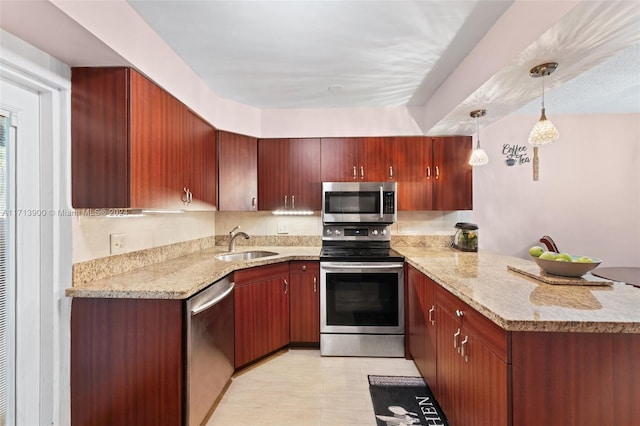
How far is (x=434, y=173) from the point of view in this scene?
2982mm

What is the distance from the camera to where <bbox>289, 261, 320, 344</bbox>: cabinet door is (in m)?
2.65

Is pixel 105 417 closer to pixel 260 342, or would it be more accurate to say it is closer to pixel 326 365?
pixel 260 342

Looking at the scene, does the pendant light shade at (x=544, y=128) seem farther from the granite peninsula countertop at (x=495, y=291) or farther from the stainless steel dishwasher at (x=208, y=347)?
the stainless steel dishwasher at (x=208, y=347)

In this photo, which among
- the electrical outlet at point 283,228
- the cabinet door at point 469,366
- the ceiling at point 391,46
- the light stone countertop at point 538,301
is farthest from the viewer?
the electrical outlet at point 283,228

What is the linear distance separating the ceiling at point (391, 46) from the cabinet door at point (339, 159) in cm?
49

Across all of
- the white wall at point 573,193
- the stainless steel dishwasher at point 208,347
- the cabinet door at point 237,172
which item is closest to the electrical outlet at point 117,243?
the stainless steel dishwasher at point 208,347

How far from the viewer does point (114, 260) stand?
1.79 m

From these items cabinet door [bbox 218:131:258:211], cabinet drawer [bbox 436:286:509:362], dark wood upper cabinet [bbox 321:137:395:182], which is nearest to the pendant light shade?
cabinet drawer [bbox 436:286:509:362]

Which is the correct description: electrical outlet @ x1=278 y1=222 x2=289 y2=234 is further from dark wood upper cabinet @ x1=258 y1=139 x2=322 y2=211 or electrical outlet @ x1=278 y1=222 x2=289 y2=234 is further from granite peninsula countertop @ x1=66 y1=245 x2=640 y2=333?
granite peninsula countertop @ x1=66 y1=245 x2=640 y2=333

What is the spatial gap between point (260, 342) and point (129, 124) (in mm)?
1889

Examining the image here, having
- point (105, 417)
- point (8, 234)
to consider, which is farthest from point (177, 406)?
point (8, 234)

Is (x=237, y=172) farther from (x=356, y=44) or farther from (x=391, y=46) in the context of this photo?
(x=391, y=46)

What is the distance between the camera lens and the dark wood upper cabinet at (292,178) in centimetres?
301

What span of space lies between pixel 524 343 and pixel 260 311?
1.90 metres
